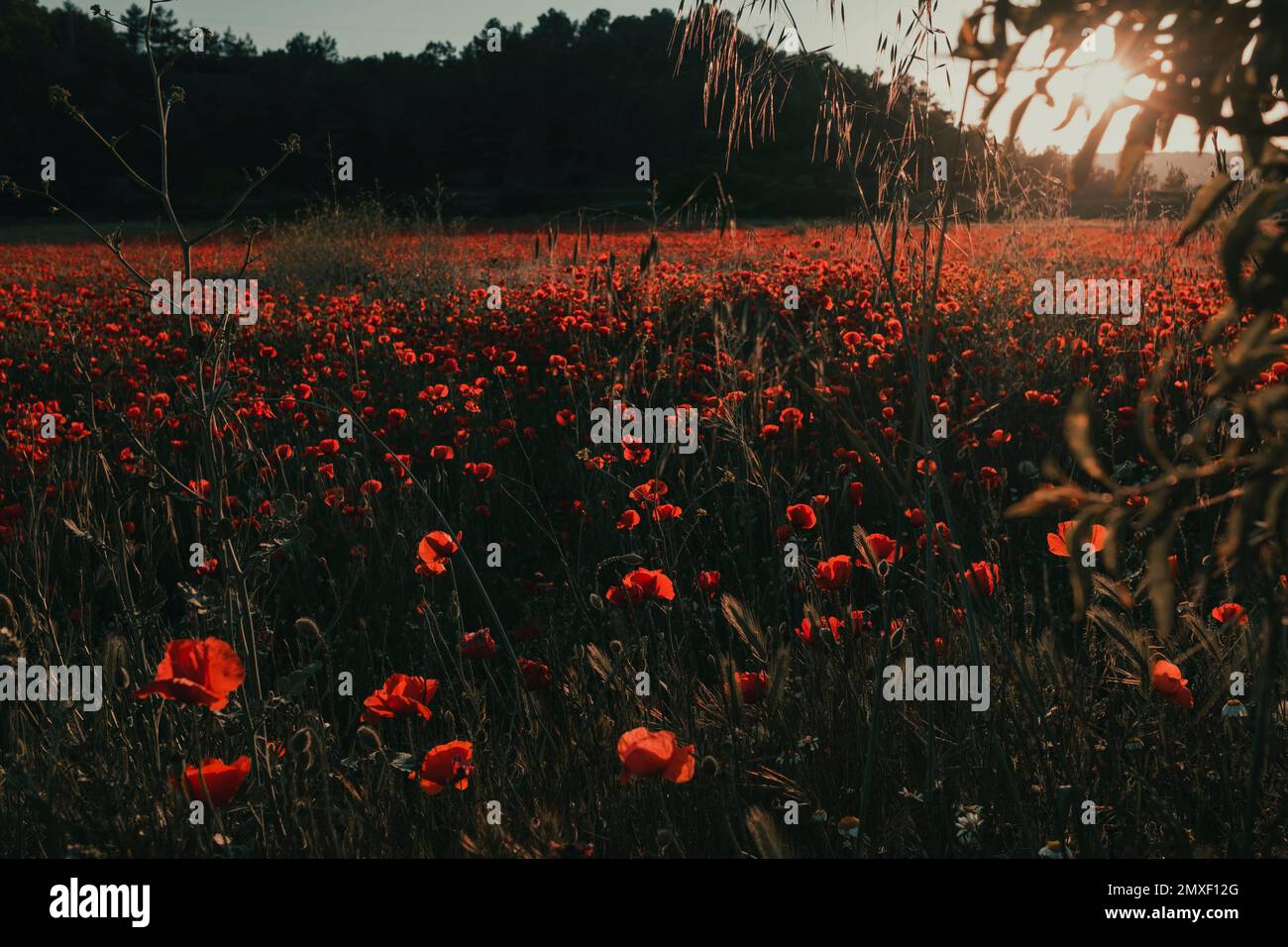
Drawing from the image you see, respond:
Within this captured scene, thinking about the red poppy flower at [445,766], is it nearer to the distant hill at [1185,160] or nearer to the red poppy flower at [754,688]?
the red poppy flower at [754,688]

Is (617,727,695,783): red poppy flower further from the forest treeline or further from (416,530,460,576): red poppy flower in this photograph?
the forest treeline

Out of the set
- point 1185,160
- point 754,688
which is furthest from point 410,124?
point 754,688

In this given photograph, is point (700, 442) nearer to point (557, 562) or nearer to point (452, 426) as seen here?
point (557, 562)

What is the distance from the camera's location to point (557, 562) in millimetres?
3148

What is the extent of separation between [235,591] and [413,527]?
110cm

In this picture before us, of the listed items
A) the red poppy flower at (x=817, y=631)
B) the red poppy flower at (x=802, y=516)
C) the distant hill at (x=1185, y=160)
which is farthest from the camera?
the red poppy flower at (x=802, y=516)

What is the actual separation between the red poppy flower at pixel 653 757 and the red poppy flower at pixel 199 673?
52 cm

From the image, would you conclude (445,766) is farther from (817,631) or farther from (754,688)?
(817,631)

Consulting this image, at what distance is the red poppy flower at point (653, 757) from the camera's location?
1223 millimetres

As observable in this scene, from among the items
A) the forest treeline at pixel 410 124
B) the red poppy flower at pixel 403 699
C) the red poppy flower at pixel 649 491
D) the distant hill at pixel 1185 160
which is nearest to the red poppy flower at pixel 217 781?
the red poppy flower at pixel 403 699

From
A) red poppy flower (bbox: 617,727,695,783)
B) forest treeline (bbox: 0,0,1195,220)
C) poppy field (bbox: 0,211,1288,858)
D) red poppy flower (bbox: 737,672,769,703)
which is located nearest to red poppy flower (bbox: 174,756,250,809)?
poppy field (bbox: 0,211,1288,858)

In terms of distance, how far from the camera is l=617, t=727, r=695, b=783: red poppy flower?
4.01ft

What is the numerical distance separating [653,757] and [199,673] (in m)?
0.59
